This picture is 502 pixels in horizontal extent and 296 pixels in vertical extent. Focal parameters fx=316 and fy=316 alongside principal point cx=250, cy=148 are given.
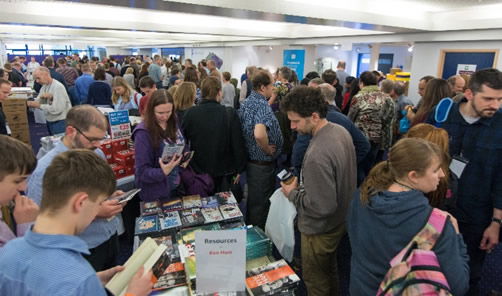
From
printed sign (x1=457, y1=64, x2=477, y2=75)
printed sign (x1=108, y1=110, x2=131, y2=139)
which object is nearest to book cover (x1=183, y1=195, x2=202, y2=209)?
printed sign (x1=108, y1=110, x2=131, y2=139)

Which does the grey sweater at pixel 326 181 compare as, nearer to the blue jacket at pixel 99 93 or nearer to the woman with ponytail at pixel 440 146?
the woman with ponytail at pixel 440 146

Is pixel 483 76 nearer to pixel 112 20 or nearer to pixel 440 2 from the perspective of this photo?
pixel 440 2

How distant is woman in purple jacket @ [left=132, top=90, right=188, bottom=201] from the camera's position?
2.20 m

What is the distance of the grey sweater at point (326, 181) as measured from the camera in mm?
1749

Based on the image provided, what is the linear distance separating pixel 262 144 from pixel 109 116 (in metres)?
1.48

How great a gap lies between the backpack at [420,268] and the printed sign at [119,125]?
2.67 meters

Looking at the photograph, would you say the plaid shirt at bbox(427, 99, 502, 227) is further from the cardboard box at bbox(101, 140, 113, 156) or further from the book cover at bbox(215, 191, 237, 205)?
the cardboard box at bbox(101, 140, 113, 156)

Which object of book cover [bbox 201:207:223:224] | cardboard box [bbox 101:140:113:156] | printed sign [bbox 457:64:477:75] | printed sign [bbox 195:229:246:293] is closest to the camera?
printed sign [bbox 195:229:246:293]

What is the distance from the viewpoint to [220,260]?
1.35m

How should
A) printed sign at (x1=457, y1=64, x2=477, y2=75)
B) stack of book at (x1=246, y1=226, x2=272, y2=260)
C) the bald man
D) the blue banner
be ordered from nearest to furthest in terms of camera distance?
stack of book at (x1=246, y1=226, x2=272, y2=260) < the bald man < printed sign at (x1=457, y1=64, x2=477, y2=75) < the blue banner

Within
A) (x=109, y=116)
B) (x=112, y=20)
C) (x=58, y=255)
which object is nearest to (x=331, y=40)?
(x=112, y=20)

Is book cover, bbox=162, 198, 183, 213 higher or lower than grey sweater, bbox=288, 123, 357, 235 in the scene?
lower

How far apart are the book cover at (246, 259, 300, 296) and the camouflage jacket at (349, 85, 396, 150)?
8.70 feet

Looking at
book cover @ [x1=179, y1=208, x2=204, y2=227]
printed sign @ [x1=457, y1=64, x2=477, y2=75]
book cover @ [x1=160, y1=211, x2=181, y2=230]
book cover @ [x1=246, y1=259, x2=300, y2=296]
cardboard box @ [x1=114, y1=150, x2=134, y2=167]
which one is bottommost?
book cover @ [x1=246, y1=259, x2=300, y2=296]
